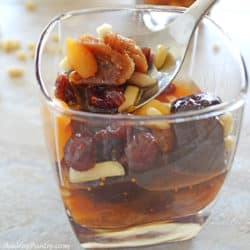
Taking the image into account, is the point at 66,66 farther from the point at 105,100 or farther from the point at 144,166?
the point at 144,166

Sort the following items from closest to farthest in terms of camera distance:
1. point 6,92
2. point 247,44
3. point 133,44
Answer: point 133,44
point 6,92
point 247,44

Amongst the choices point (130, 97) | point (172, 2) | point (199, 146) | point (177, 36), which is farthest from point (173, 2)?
point (199, 146)

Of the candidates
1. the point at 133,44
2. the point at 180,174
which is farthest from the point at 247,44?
the point at 180,174

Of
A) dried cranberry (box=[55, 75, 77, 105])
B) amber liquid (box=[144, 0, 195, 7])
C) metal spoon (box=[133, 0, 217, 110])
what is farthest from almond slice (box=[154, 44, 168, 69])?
amber liquid (box=[144, 0, 195, 7])

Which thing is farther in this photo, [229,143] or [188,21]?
[188,21]

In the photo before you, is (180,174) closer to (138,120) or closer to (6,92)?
(138,120)

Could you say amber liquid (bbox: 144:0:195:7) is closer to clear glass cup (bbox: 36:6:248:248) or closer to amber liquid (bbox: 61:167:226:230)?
clear glass cup (bbox: 36:6:248:248)
